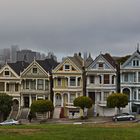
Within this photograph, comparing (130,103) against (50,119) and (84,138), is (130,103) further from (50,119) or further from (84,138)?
(84,138)

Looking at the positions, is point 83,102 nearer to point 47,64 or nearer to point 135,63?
point 135,63

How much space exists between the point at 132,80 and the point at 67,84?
36.4 feet

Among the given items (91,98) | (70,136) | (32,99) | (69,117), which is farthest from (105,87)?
(70,136)

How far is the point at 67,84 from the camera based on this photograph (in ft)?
238

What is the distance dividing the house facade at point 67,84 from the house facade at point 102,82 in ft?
5.75

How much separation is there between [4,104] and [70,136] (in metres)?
38.3

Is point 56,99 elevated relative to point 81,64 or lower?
lower

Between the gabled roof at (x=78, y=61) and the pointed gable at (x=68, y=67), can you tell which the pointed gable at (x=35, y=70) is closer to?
the pointed gable at (x=68, y=67)

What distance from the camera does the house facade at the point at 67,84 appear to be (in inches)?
2842

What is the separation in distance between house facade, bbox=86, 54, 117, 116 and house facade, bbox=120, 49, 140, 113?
1.51 metres

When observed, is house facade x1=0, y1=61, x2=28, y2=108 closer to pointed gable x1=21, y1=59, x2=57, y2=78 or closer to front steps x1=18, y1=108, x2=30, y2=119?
pointed gable x1=21, y1=59, x2=57, y2=78

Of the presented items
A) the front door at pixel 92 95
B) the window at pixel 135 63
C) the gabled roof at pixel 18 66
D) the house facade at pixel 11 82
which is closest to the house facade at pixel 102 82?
the front door at pixel 92 95

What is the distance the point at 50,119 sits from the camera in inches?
2709

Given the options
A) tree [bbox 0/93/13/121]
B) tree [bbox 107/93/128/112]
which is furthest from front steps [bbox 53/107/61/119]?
tree [bbox 107/93/128/112]
